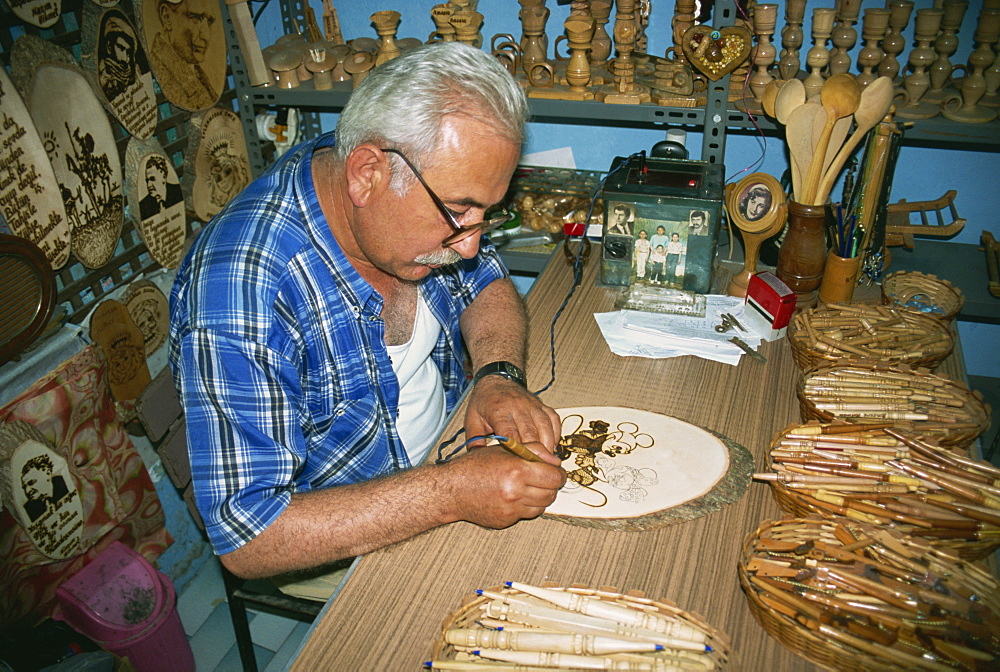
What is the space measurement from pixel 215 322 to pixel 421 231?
373 mm

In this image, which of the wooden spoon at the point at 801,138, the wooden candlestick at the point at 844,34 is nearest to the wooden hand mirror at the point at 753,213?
the wooden spoon at the point at 801,138

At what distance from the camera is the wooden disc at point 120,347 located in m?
1.81

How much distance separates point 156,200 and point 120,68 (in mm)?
362

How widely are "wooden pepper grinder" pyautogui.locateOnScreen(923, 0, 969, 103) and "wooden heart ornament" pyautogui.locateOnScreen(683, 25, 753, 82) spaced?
51cm

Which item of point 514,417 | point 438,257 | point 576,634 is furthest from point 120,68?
point 576,634

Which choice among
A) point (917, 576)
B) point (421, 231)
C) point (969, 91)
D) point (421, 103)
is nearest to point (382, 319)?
point (421, 231)

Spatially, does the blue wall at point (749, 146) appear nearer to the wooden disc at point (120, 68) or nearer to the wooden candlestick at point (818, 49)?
the wooden candlestick at point (818, 49)

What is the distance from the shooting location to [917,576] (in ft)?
2.93

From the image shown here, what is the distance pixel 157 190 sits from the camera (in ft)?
6.48

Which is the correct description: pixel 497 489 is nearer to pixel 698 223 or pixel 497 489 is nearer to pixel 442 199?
pixel 442 199

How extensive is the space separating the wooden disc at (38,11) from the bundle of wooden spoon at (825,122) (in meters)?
1.74

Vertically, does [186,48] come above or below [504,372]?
above

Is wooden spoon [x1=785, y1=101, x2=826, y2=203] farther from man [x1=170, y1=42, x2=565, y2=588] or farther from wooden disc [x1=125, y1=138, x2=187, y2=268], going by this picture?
wooden disc [x1=125, y1=138, x2=187, y2=268]

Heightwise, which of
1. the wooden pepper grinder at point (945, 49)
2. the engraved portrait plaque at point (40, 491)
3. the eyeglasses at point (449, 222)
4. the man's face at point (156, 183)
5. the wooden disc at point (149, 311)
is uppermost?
the wooden pepper grinder at point (945, 49)
